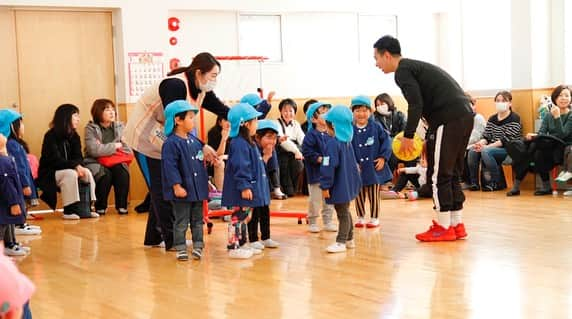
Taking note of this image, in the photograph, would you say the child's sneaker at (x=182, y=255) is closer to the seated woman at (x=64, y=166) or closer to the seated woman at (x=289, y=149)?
the seated woman at (x=64, y=166)

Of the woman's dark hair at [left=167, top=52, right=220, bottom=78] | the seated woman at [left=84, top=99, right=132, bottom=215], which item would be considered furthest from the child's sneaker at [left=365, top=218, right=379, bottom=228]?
the seated woman at [left=84, top=99, right=132, bottom=215]

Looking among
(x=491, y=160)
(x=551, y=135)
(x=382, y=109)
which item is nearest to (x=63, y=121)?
(x=382, y=109)

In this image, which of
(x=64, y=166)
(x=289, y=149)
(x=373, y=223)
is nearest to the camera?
(x=373, y=223)

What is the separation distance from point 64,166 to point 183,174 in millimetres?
3453

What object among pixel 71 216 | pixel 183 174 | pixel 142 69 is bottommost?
pixel 71 216

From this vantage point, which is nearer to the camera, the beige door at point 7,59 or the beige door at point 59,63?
the beige door at point 7,59

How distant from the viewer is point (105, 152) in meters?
8.78

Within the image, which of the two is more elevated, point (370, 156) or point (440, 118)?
point (440, 118)

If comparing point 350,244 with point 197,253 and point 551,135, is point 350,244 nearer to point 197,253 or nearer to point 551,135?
point 197,253

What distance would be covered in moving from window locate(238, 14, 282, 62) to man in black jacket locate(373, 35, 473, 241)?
4704mm

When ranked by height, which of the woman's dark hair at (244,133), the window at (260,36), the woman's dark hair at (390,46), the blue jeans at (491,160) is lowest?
the blue jeans at (491,160)

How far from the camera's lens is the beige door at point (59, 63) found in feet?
30.0

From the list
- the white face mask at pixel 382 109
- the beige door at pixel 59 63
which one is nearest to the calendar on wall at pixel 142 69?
the beige door at pixel 59 63

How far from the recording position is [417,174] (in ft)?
29.9
